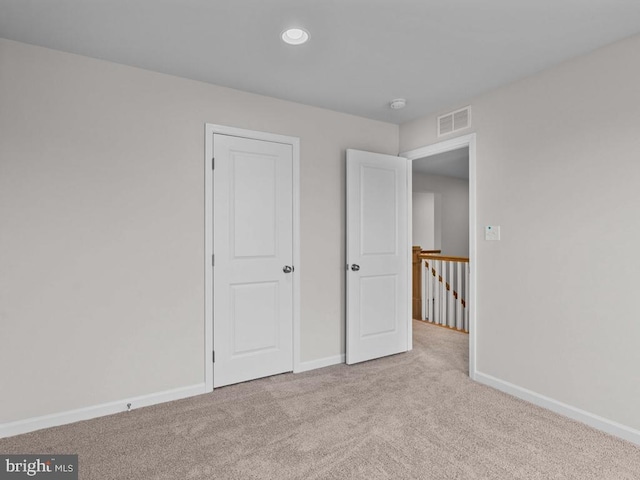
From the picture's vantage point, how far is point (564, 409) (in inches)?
97.4

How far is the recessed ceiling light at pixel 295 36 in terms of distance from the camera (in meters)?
2.12

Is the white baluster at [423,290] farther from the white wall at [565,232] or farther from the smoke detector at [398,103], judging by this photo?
the smoke detector at [398,103]

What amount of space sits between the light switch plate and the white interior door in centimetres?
96

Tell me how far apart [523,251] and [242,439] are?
236 centimetres

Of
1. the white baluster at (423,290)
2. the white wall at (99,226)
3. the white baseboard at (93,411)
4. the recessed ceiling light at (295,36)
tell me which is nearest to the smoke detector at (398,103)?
the white wall at (99,226)

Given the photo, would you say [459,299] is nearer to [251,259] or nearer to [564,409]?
[564,409]

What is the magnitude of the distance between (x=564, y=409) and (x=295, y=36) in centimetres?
301

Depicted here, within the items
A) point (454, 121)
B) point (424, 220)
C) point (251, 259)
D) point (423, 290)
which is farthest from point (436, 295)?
point (251, 259)

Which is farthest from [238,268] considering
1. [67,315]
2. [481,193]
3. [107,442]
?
[481,193]

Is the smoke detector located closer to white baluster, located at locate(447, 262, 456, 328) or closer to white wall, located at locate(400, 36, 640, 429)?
white wall, located at locate(400, 36, 640, 429)

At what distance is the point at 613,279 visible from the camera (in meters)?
2.26

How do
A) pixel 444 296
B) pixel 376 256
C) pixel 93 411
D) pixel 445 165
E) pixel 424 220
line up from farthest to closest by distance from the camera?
pixel 424 220 < pixel 445 165 < pixel 444 296 < pixel 376 256 < pixel 93 411

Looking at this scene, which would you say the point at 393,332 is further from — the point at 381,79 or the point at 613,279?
the point at 381,79

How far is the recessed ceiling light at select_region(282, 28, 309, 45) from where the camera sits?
212 centimetres
